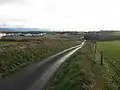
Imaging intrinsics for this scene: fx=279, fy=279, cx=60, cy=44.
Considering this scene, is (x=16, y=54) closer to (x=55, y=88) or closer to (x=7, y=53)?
(x=7, y=53)

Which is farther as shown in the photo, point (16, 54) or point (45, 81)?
point (16, 54)

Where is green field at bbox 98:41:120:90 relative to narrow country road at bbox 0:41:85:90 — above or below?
below

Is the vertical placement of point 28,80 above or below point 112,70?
above

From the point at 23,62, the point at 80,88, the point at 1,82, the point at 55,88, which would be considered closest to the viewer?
the point at 80,88

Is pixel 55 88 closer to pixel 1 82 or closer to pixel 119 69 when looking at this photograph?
pixel 1 82

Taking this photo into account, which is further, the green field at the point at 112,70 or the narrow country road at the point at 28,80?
the green field at the point at 112,70

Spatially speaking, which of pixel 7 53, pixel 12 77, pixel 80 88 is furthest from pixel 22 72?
pixel 80 88

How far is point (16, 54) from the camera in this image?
34469 millimetres

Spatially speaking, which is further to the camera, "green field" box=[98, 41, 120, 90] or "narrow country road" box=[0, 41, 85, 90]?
"green field" box=[98, 41, 120, 90]

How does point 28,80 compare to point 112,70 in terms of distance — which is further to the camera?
point 112,70

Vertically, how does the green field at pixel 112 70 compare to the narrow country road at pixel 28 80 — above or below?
below

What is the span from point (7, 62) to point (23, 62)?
3574 mm

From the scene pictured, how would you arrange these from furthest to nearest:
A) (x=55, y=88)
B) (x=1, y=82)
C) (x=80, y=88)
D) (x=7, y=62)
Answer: (x=7, y=62)
(x=1, y=82)
(x=55, y=88)
(x=80, y=88)

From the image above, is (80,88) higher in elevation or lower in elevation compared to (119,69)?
higher
